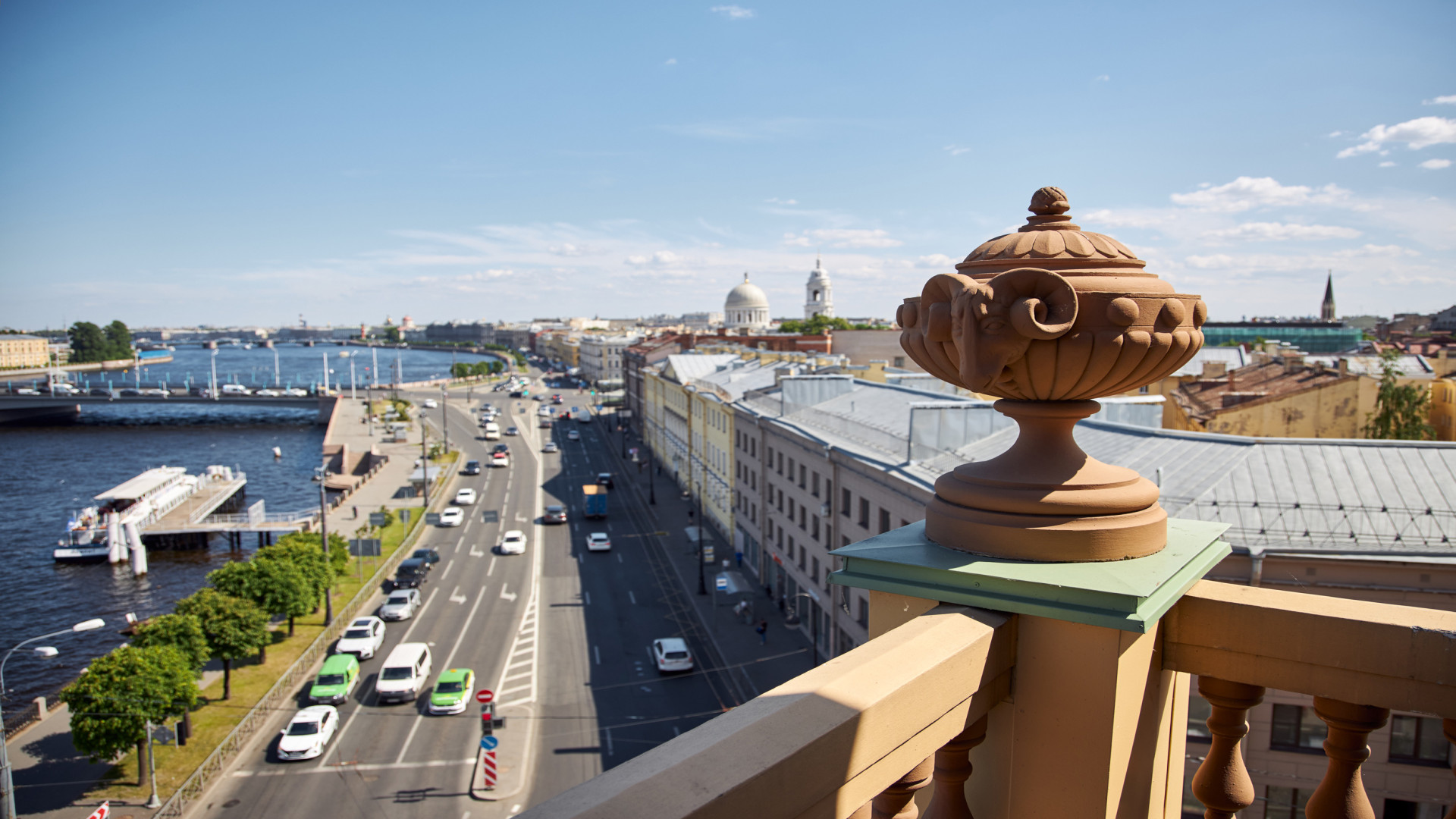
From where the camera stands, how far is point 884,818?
8.41ft

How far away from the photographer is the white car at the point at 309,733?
22422 mm

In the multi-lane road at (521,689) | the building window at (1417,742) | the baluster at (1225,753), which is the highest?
the baluster at (1225,753)

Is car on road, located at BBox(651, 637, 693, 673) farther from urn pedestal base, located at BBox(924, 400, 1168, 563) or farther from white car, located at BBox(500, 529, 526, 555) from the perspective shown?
urn pedestal base, located at BBox(924, 400, 1168, 563)

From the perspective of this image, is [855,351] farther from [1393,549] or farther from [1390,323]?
[1390,323]

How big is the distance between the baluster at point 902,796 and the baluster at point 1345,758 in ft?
4.79

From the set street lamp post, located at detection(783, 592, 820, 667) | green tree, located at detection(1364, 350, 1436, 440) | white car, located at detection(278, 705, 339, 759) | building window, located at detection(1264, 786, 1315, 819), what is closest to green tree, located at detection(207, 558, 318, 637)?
white car, located at detection(278, 705, 339, 759)

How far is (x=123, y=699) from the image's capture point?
68.7 feet

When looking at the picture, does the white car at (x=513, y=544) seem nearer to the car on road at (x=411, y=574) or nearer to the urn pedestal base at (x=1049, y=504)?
the car on road at (x=411, y=574)

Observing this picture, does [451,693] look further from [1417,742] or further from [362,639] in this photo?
[1417,742]

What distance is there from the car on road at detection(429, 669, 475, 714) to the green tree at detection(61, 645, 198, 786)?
630 cm

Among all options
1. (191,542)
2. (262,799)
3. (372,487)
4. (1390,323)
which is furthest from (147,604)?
(1390,323)

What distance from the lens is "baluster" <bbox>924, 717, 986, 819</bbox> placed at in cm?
268

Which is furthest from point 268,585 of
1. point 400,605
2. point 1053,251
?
point 1053,251

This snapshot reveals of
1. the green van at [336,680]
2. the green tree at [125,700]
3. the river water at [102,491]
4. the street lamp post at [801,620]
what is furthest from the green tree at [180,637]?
the street lamp post at [801,620]
